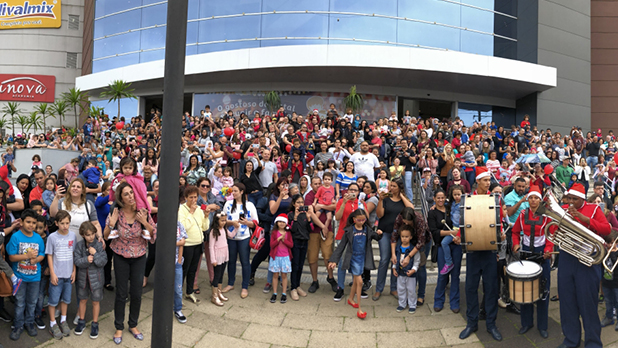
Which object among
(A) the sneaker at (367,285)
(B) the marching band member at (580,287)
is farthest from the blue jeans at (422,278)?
(B) the marching band member at (580,287)

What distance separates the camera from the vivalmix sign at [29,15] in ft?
115

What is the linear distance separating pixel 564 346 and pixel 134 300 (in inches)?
230

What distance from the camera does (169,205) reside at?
3.26 meters

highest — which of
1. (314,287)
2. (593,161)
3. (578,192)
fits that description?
(593,161)

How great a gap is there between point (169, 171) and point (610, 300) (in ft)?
21.9

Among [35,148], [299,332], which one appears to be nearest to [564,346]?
[299,332]

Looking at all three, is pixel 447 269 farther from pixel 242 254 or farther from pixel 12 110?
pixel 12 110

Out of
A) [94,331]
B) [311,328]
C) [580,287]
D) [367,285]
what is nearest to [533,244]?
[580,287]

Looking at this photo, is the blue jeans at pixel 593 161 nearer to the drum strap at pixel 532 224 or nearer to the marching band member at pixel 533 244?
the marching band member at pixel 533 244

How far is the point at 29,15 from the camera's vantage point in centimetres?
3525

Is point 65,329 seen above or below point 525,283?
below

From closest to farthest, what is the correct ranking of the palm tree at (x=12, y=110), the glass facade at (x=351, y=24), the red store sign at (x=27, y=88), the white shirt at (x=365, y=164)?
the white shirt at (x=365, y=164)
the glass facade at (x=351, y=24)
the palm tree at (x=12, y=110)
the red store sign at (x=27, y=88)

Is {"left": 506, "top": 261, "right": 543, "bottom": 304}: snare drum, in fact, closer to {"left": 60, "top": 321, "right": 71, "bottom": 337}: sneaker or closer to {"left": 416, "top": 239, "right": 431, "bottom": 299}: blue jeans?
{"left": 416, "top": 239, "right": 431, "bottom": 299}: blue jeans

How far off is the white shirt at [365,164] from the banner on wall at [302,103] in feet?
39.0
